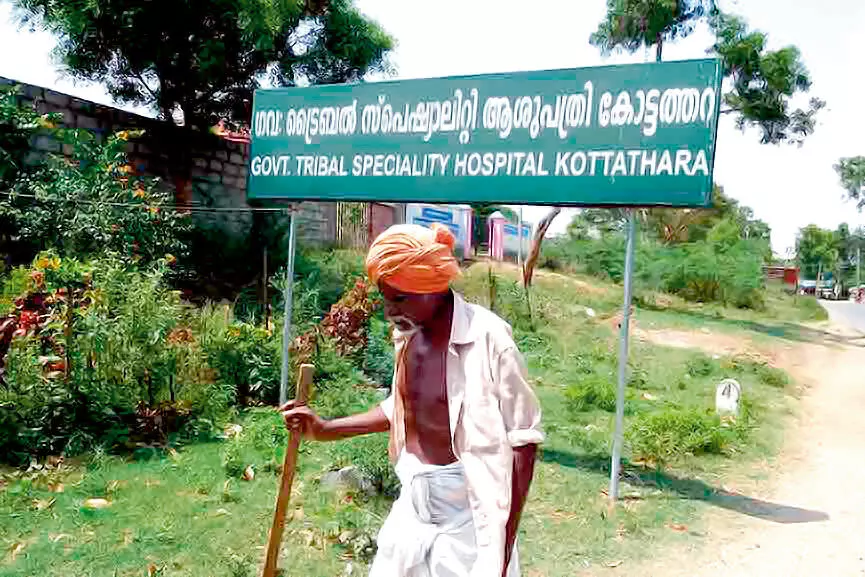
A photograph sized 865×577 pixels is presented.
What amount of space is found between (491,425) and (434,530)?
1.05 ft

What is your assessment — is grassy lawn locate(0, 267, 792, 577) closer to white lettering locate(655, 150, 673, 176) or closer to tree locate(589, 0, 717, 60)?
white lettering locate(655, 150, 673, 176)

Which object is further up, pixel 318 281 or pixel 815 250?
pixel 815 250

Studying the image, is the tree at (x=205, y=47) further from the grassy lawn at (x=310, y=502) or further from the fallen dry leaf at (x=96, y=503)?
the fallen dry leaf at (x=96, y=503)

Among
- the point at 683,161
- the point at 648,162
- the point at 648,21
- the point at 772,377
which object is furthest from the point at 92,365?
the point at 648,21

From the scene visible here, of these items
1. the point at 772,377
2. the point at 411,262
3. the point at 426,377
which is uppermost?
the point at 411,262

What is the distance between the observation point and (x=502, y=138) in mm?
4738

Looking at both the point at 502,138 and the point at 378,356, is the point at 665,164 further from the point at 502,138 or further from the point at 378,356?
the point at 378,356

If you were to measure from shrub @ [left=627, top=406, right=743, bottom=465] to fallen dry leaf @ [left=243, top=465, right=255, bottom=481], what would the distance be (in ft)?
8.97

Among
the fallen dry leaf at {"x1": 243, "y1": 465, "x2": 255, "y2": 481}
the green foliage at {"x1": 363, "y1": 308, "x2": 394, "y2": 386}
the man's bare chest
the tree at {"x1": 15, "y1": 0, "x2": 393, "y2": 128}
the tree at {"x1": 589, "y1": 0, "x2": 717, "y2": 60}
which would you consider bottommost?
the fallen dry leaf at {"x1": 243, "y1": 465, "x2": 255, "y2": 481}

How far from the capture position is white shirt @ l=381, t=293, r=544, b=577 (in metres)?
1.76

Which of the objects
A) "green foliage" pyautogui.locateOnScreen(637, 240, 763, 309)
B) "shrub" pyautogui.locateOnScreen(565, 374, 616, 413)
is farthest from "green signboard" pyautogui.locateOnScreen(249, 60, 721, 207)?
"green foliage" pyautogui.locateOnScreen(637, 240, 763, 309)

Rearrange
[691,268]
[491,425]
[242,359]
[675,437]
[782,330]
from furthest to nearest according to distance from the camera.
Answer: [691,268]
[782,330]
[242,359]
[675,437]
[491,425]

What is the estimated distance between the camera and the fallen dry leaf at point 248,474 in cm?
473

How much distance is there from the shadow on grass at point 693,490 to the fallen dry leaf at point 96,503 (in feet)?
9.34
